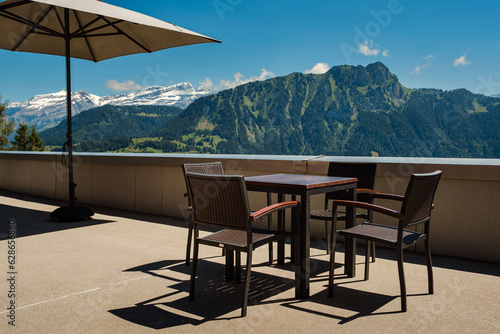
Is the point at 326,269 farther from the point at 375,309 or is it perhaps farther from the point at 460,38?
the point at 460,38

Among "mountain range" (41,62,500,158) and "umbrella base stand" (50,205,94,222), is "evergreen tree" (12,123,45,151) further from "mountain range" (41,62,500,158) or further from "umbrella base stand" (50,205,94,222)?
"umbrella base stand" (50,205,94,222)


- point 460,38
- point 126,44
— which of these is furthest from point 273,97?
point 126,44

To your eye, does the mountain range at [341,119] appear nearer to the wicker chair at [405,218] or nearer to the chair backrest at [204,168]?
the chair backrest at [204,168]

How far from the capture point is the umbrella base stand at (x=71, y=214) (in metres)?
5.33

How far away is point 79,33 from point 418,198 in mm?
4788

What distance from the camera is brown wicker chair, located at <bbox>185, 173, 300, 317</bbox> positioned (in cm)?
236

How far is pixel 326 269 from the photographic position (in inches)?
132

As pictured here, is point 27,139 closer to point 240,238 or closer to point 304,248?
point 240,238

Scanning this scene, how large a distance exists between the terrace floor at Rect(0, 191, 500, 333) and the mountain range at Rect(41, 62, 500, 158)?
66155 mm

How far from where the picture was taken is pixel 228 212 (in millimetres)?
2445

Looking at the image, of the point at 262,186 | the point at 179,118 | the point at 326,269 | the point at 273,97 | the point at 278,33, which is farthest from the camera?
the point at 273,97

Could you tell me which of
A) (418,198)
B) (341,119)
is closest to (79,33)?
(418,198)

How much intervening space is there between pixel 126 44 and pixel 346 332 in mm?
5299

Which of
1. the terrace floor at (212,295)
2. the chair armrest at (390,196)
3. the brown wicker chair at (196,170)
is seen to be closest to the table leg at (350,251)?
the terrace floor at (212,295)
